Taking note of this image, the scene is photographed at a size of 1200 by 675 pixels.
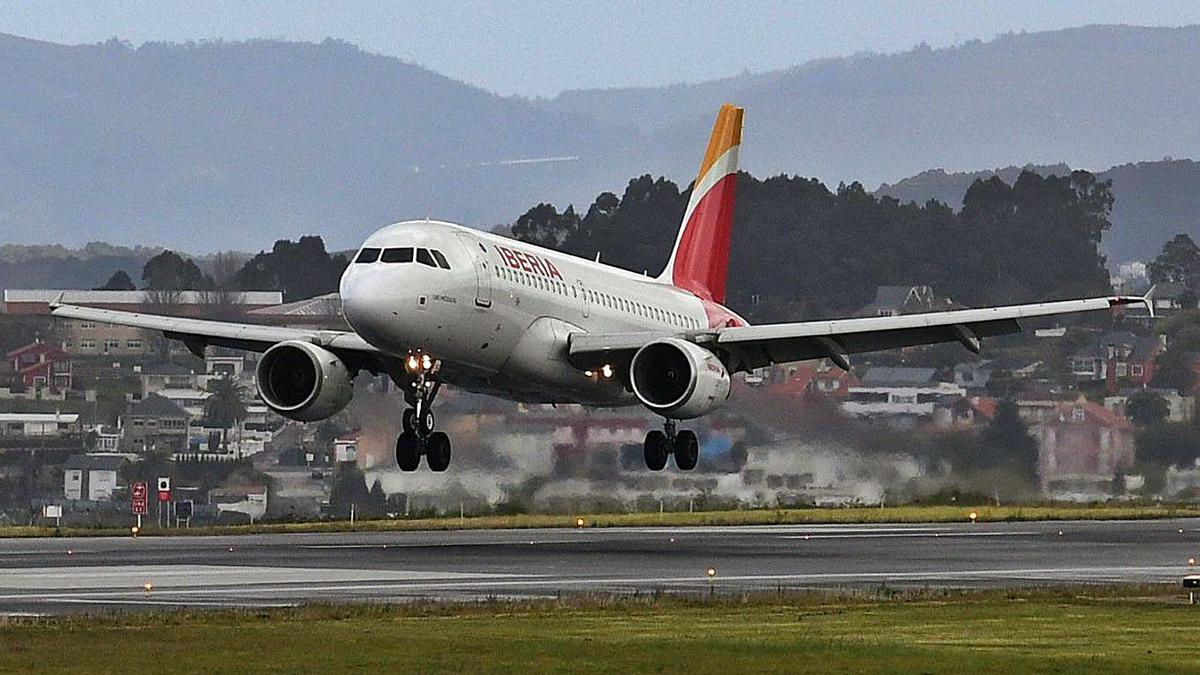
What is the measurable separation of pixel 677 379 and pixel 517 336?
398 cm

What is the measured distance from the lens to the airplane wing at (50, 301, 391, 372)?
4734cm

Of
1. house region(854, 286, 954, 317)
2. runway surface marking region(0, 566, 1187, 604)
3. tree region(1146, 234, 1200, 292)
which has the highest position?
tree region(1146, 234, 1200, 292)

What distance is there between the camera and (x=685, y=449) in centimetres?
5241

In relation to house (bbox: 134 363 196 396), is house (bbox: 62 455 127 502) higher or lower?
lower

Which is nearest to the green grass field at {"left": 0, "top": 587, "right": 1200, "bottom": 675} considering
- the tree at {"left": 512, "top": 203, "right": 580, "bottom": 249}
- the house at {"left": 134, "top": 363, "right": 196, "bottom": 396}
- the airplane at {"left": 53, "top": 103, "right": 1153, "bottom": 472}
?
the airplane at {"left": 53, "top": 103, "right": 1153, "bottom": 472}

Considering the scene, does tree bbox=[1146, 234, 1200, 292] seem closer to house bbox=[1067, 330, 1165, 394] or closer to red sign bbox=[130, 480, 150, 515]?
house bbox=[1067, 330, 1165, 394]

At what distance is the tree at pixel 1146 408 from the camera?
2566 inches

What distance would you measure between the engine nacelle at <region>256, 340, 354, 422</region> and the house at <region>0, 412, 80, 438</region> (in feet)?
118

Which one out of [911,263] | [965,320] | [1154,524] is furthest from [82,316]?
[911,263]

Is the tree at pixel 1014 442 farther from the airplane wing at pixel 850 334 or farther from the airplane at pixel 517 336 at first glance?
the airplane at pixel 517 336

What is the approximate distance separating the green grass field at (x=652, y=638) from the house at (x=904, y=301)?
77973 mm

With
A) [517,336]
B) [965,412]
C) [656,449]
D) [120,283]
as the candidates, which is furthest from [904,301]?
[517,336]

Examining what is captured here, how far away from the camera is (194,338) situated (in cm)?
5316

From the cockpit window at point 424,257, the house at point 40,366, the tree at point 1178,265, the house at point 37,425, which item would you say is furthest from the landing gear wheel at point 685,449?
the tree at point 1178,265
